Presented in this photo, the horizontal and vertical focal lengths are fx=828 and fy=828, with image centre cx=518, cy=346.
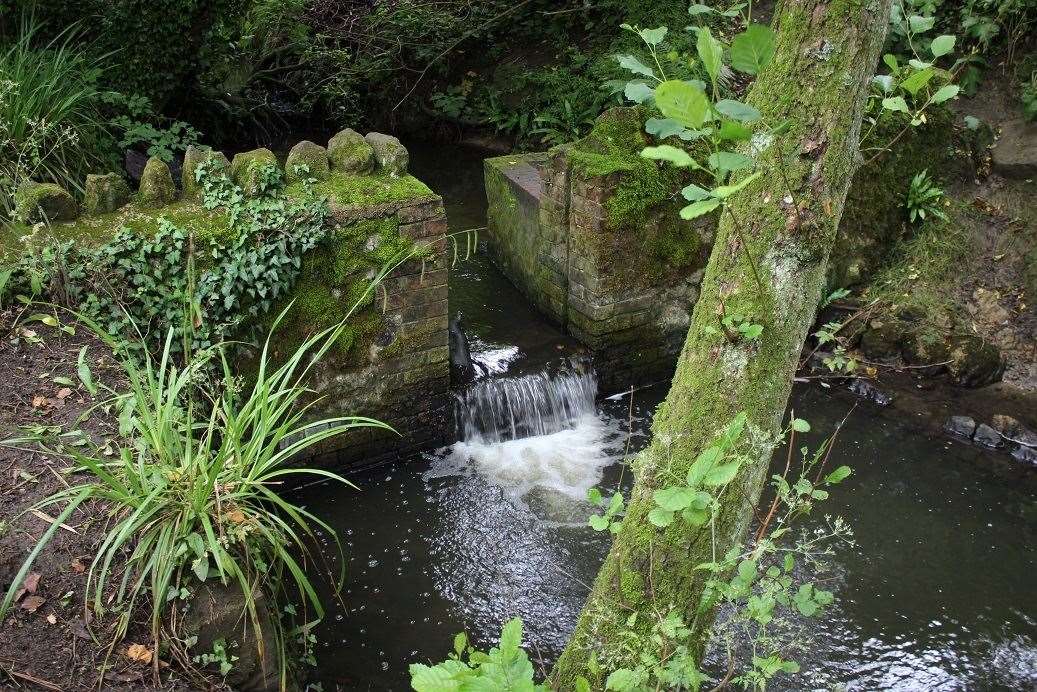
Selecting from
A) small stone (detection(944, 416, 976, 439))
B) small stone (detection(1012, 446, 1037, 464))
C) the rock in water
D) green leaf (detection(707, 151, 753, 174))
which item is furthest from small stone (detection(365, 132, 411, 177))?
small stone (detection(1012, 446, 1037, 464))

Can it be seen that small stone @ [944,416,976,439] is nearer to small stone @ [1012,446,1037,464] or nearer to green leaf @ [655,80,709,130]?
small stone @ [1012,446,1037,464]

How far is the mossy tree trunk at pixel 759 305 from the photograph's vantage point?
204 centimetres

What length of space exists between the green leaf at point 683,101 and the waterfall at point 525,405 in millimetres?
4089

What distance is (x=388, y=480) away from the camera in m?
5.25

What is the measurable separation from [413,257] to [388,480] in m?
1.42

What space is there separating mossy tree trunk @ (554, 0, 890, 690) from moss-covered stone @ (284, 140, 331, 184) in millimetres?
3229

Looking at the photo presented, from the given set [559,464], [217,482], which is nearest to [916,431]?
[559,464]

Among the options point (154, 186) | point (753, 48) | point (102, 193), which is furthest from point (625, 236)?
point (753, 48)

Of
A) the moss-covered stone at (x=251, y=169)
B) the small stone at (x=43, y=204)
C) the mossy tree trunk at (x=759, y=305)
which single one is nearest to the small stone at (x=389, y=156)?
the moss-covered stone at (x=251, y=169)

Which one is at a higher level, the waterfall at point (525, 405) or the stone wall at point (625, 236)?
the stone wall at point (625, 236)

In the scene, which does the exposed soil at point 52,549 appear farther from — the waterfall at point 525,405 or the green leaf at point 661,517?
the waterfall at point 525,405

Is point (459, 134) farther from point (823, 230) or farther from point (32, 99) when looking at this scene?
point (823, 230)

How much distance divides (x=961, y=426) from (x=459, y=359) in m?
3.51

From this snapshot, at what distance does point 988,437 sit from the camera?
5656 mm
